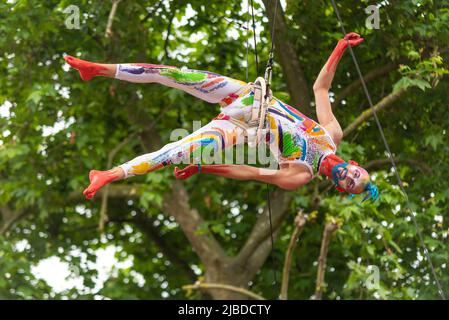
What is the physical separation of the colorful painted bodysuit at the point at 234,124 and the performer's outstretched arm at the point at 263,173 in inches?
2.2

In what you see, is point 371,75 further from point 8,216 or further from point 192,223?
point 8,216

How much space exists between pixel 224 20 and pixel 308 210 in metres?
1.82

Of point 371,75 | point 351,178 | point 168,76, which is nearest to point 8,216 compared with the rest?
point 371,75

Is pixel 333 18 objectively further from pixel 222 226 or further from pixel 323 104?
pixel 323 104

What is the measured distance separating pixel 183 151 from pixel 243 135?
0.33m

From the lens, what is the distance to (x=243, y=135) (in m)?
5.86

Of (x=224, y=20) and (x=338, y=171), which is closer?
(x=338, y=171)

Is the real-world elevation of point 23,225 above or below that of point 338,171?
below

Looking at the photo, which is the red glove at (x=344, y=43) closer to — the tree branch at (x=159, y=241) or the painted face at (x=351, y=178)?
the painted face at (x=351, y=178)

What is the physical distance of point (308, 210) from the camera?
30.1 ft

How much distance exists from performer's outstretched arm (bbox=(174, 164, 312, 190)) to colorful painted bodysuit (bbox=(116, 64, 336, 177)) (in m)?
0.05

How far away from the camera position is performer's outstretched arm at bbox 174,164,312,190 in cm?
586

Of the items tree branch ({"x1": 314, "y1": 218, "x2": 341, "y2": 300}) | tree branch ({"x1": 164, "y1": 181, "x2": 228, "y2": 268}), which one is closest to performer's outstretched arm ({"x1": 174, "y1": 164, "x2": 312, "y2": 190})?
tree branch ({"x1": 314, "y1": 218, "x2": 341, "y2": 300})
